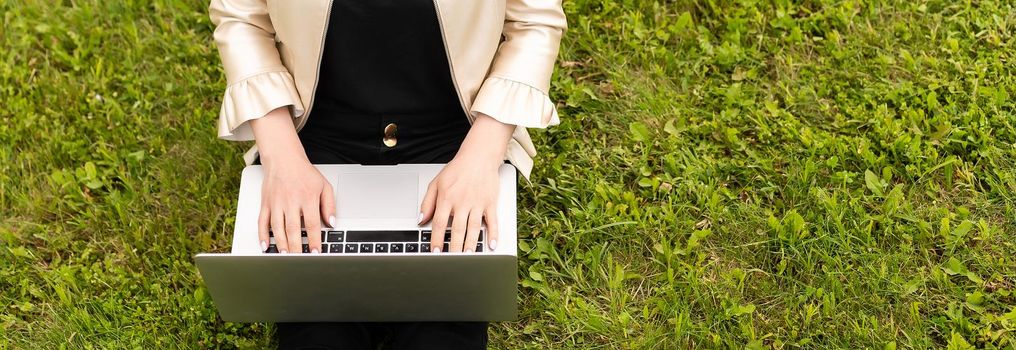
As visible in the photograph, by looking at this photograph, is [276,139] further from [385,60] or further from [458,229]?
[458,229]

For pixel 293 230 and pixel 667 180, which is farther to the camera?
pixel 667 180

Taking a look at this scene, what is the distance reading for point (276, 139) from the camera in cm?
270

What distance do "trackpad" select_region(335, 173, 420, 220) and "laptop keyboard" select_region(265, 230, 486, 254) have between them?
55 millimetres

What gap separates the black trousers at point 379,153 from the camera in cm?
268

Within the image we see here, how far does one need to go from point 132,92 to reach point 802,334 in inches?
95.8

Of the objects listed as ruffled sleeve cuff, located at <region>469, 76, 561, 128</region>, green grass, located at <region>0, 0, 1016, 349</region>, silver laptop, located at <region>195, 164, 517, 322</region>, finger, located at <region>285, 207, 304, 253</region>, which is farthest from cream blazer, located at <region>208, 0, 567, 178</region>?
green grass, located at <region>0, 0, 1016, 349</region>

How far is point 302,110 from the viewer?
9.03ft

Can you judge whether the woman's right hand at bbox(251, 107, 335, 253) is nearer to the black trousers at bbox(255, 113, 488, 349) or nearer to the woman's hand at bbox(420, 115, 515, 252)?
the black trousers at bbox(255, 113, 488, 349)

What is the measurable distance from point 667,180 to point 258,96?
1.34m

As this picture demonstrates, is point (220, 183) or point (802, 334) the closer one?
point (802, 334)

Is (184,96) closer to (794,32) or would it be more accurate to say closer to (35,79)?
(35,79)

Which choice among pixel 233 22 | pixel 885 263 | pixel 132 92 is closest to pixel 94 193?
pixel 132 92

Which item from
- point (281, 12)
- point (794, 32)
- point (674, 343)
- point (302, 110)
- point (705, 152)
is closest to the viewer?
point (281, 12)

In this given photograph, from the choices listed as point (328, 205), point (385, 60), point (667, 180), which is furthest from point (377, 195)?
point (667, 180)
